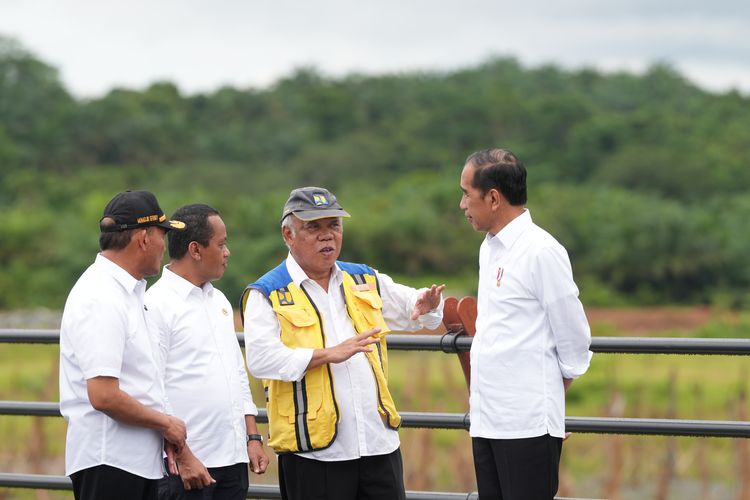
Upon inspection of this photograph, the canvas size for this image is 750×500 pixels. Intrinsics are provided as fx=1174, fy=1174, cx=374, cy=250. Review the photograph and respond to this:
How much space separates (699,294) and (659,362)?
17942 millimetres

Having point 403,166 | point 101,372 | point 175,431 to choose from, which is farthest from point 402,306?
point 403,166

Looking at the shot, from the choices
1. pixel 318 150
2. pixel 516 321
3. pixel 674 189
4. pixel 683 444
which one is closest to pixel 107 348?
pixel 516 321

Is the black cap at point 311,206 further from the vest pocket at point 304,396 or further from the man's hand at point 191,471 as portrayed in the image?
the man's hand at point 191,471

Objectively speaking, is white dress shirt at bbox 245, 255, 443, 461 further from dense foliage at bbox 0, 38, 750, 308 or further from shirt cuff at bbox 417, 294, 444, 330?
dense foliage at bbox 0, 38, 750, 308

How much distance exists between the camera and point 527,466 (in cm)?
365

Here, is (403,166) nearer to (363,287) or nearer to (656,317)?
(656,317)

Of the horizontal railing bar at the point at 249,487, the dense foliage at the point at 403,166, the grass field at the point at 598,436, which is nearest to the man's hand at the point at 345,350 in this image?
the horizontal railing bar at the point at 249,487

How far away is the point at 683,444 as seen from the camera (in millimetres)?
15016

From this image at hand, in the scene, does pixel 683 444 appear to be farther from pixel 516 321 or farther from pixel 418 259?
pixel 418 259

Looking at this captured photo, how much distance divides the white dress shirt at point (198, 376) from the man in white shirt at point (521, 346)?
2.72 ft

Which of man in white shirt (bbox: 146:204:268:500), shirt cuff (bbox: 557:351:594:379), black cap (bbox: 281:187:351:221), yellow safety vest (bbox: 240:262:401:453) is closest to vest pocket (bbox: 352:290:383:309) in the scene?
yellow safety vest (bbox: 240:262:401:453)

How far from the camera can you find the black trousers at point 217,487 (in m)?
3.79

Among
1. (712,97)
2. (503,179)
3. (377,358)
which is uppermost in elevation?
(712,97)

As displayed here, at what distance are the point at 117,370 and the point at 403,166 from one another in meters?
52.8
